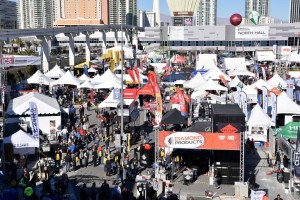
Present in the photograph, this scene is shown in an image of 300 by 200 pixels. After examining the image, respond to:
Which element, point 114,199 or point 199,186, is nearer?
point 114,199

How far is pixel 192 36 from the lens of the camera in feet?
279

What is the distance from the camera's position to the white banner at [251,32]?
79562mm

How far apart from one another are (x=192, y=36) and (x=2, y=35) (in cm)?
4880

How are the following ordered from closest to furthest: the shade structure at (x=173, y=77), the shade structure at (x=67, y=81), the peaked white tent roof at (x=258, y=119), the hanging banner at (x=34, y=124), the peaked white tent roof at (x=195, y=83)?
the hanging banner at (x=34, y=124), the peaked white tent roof at (x=258, y=119), the peaked white tent roof at (x=195, y=83), the shade structure at (x=67, y=81), the shade structure at (x=173, y=77)

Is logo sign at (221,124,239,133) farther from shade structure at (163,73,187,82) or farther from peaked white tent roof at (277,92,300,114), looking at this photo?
shade structure at (163,73,187,82)

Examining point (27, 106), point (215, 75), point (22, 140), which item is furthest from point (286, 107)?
point (22, 140)

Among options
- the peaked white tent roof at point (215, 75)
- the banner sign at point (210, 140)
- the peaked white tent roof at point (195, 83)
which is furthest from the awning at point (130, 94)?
the banner sign at point (210, 140)

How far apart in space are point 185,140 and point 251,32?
68937 mm

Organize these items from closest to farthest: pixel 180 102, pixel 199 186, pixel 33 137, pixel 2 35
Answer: pixel 199 186
pixel 33 137
pixel 180 102
pixel 2 35

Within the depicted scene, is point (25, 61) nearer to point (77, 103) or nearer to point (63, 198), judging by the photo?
point (77, 103)

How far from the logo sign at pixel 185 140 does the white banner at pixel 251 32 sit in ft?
225

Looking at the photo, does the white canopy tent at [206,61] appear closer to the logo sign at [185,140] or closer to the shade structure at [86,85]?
the shade structure at [86,85]

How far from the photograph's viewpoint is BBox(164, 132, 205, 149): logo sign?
1512 cm

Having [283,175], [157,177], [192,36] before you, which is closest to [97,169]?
[157,177]
